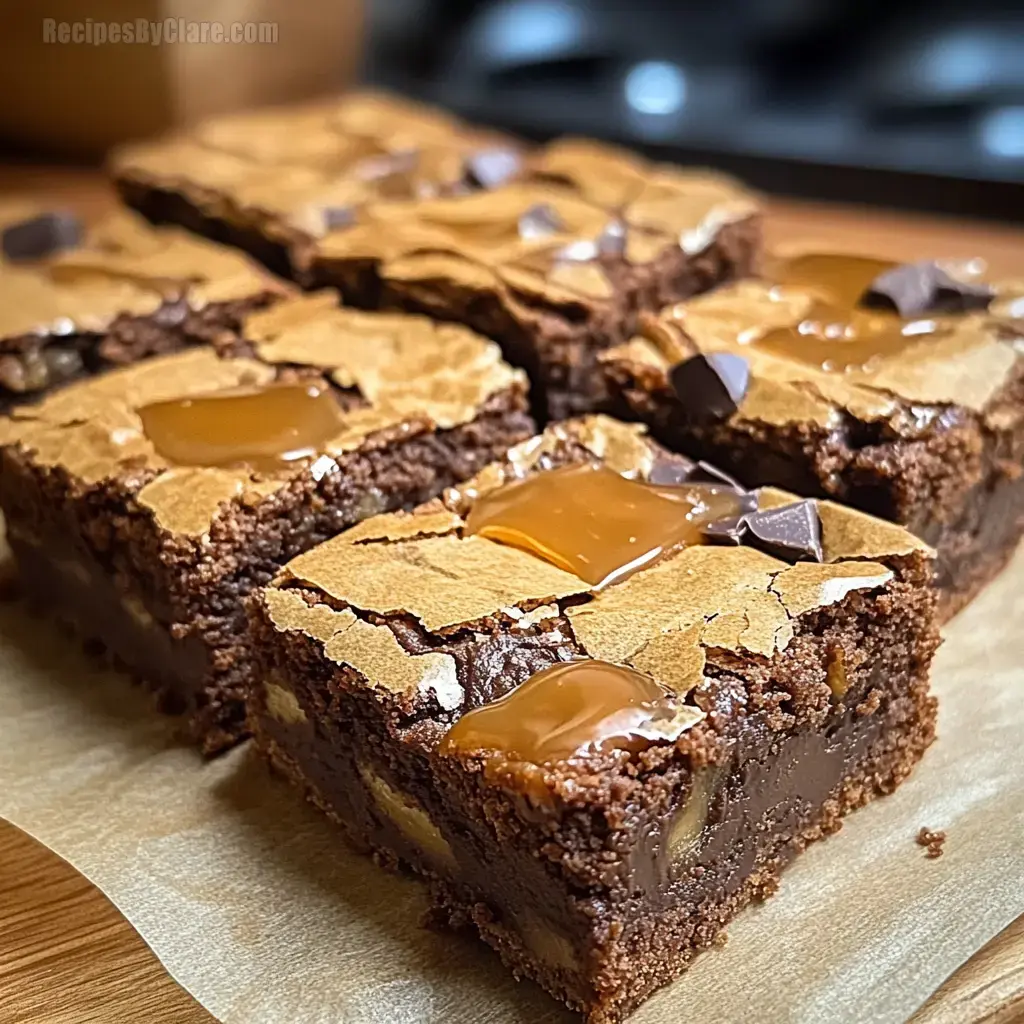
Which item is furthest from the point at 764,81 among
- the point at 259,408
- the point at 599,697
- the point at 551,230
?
the point at 599,697

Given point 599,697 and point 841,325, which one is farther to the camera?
point 841,325

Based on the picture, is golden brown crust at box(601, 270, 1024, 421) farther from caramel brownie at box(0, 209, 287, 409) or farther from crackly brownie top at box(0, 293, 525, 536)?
caramel brownie at box(0, 209, 287, 409)

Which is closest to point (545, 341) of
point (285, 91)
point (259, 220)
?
point (259, 220)

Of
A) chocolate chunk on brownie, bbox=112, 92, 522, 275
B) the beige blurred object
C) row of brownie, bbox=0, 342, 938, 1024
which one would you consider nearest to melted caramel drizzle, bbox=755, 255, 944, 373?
row of brownie, bbox=0, 342, 938, 1024

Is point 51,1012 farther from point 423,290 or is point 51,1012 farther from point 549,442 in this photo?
point 423,290

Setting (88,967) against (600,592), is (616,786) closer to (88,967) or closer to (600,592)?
(600,592)

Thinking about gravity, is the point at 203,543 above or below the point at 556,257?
below
